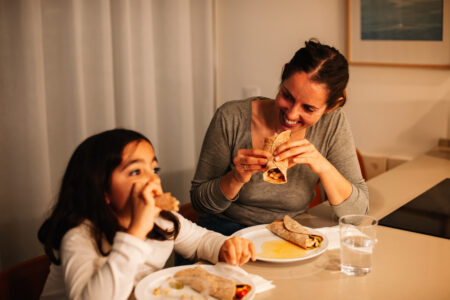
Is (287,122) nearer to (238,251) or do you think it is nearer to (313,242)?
(313,242)

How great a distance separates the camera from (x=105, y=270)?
3.75ft

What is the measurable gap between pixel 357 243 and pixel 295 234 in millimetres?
204

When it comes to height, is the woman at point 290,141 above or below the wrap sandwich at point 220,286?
above

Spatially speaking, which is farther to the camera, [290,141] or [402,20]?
[402,20]

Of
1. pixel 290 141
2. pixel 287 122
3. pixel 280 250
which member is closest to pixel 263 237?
pixel 280 250

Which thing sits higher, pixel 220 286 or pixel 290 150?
pixel 290 150

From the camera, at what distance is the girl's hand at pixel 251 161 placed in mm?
1608

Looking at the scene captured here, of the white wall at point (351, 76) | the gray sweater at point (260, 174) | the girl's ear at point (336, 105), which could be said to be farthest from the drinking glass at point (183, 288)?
the white wall at point (351, 76)

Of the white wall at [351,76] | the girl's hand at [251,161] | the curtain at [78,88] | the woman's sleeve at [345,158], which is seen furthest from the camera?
the white wall at [351,76]

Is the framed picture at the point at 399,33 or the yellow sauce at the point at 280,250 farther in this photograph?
the framed picture at the point at 399,33

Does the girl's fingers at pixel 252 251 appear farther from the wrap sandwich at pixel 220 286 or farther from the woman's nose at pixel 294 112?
the woman's nose at pixel 294 112

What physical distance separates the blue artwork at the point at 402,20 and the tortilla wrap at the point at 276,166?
1.23 meters

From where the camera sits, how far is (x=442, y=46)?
8.25ft

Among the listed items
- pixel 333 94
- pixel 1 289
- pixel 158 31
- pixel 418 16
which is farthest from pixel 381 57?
pixel 1 289
